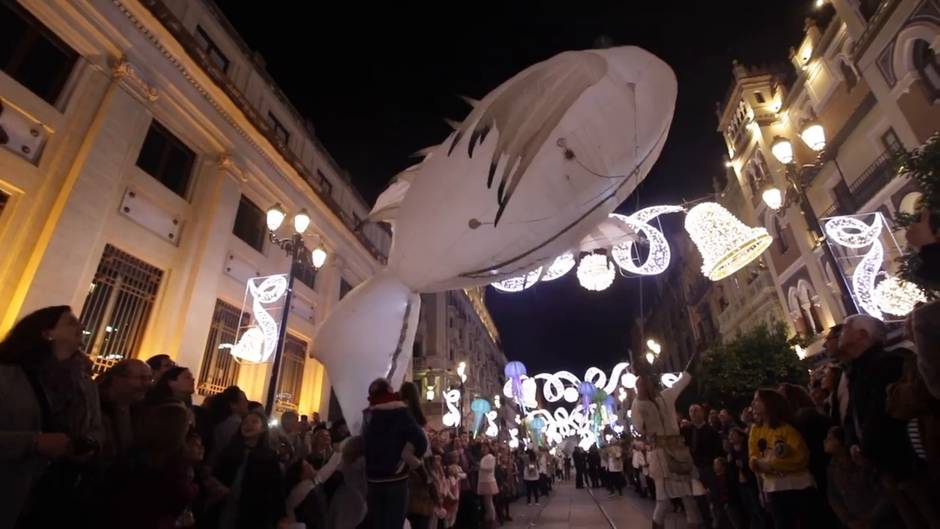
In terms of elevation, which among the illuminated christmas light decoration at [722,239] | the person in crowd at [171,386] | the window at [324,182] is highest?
the window at [324,182]

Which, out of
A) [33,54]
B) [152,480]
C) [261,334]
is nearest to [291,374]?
[261,334]

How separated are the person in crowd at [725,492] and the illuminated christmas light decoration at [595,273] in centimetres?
300

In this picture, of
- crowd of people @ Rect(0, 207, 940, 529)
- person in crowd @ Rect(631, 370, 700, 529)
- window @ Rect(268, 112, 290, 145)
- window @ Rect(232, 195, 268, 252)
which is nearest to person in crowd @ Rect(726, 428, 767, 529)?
crowd of people @ Rect(0, 207, 940, 529)

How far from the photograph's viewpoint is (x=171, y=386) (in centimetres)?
344

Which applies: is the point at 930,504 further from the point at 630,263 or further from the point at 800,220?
the point at 800,220

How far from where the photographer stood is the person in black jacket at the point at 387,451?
347cm

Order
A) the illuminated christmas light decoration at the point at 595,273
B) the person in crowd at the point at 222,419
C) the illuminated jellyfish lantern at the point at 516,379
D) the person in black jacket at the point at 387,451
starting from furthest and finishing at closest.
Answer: the illuminated jellyfish lantern at the point at 516,379 → the illuminated christmas light decoration at the point at 595,273 → the person in crowd at the point at 222,419 → the person in black jacket at the point at 387,451

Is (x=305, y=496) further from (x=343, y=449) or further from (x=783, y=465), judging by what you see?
(x=783, y=465)

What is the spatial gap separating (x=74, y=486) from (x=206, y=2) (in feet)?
50.8

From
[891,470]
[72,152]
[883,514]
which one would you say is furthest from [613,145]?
[72,152]

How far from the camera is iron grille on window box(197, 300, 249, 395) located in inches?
440

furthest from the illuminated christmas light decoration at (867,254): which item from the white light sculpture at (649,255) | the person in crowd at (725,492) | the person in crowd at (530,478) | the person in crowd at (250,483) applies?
the person in crowd at (250,483)

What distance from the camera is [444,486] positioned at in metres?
6.56

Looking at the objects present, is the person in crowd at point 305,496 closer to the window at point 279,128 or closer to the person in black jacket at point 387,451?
the person in black jacket at point 387,451
